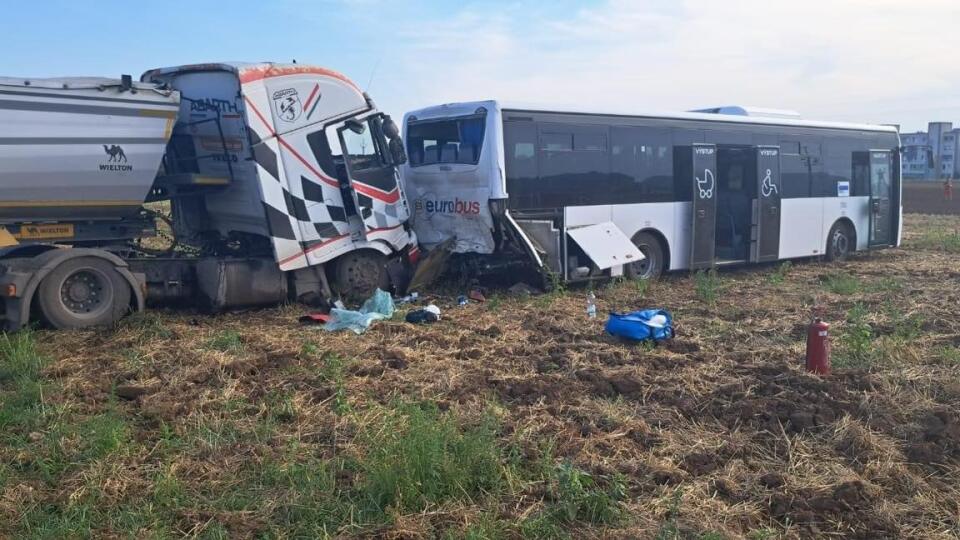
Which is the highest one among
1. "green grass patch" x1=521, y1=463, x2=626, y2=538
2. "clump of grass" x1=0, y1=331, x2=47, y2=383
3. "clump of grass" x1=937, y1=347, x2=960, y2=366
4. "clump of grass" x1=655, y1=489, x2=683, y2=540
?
"clump of grass" x1=0, y1=331, x2=47, y2=383

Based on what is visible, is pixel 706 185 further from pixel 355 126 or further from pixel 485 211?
pixel 355 126

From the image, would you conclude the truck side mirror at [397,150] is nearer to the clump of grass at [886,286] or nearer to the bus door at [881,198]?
the clump of grass at [886,286]

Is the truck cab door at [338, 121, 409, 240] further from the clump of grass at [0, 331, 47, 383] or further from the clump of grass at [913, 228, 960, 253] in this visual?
the clump of grass at [913, 228, 960, 253]

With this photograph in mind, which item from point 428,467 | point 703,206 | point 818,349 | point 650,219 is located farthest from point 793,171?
point 428,467

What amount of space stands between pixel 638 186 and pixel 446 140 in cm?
318

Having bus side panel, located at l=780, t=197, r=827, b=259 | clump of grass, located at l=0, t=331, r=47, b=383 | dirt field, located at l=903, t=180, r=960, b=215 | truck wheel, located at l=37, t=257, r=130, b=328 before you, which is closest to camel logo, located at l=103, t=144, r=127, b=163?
truck wheel, located at l=37, t=257, r=130, b=328

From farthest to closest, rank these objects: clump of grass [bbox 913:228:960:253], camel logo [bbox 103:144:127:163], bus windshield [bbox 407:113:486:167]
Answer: clump of grass [bbox 913:228:960:253]
bus windshield [bbox 407:113:486:167]
camel logo [bbox 103:144:127:163]

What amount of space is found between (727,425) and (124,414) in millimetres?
4257

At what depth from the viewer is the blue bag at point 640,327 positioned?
8000mm

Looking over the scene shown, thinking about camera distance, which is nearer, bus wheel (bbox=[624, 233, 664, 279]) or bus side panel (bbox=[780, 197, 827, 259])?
bus wheel (bbox=[624, 233, 664, 279])

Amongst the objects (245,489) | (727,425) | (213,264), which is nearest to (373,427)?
(245,489)

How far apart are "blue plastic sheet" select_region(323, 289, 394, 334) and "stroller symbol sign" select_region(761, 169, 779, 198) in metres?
7.60

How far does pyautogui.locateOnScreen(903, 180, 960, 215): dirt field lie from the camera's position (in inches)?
1328

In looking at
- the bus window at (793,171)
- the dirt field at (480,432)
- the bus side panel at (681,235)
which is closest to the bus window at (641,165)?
the bus side panel at (681,235)
